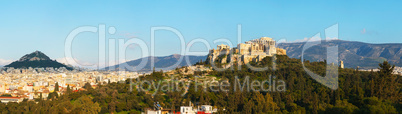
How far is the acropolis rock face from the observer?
93.1 meters

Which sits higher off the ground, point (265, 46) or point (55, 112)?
point (265, 46)

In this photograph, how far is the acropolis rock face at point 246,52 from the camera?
93.1 metres

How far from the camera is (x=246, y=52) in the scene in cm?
9619

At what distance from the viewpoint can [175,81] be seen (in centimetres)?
8100

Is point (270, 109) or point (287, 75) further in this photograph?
point (287, 75)

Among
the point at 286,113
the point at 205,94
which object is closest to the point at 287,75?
the point at 205,94

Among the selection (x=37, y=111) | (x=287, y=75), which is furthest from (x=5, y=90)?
(x=287, y=75)

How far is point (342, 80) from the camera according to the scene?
7188 cm

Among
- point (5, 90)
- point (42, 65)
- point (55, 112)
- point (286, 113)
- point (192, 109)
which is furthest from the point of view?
point (42, 65)

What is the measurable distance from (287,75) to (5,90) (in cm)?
6476

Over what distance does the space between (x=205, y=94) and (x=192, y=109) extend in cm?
722

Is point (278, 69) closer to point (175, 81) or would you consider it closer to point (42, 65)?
point (175, 81)

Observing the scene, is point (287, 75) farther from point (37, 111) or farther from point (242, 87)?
point (37, 111)

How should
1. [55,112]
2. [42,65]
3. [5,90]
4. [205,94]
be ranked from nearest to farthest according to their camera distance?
[55,112] → [205,94] → [5,90] → [42,65]
